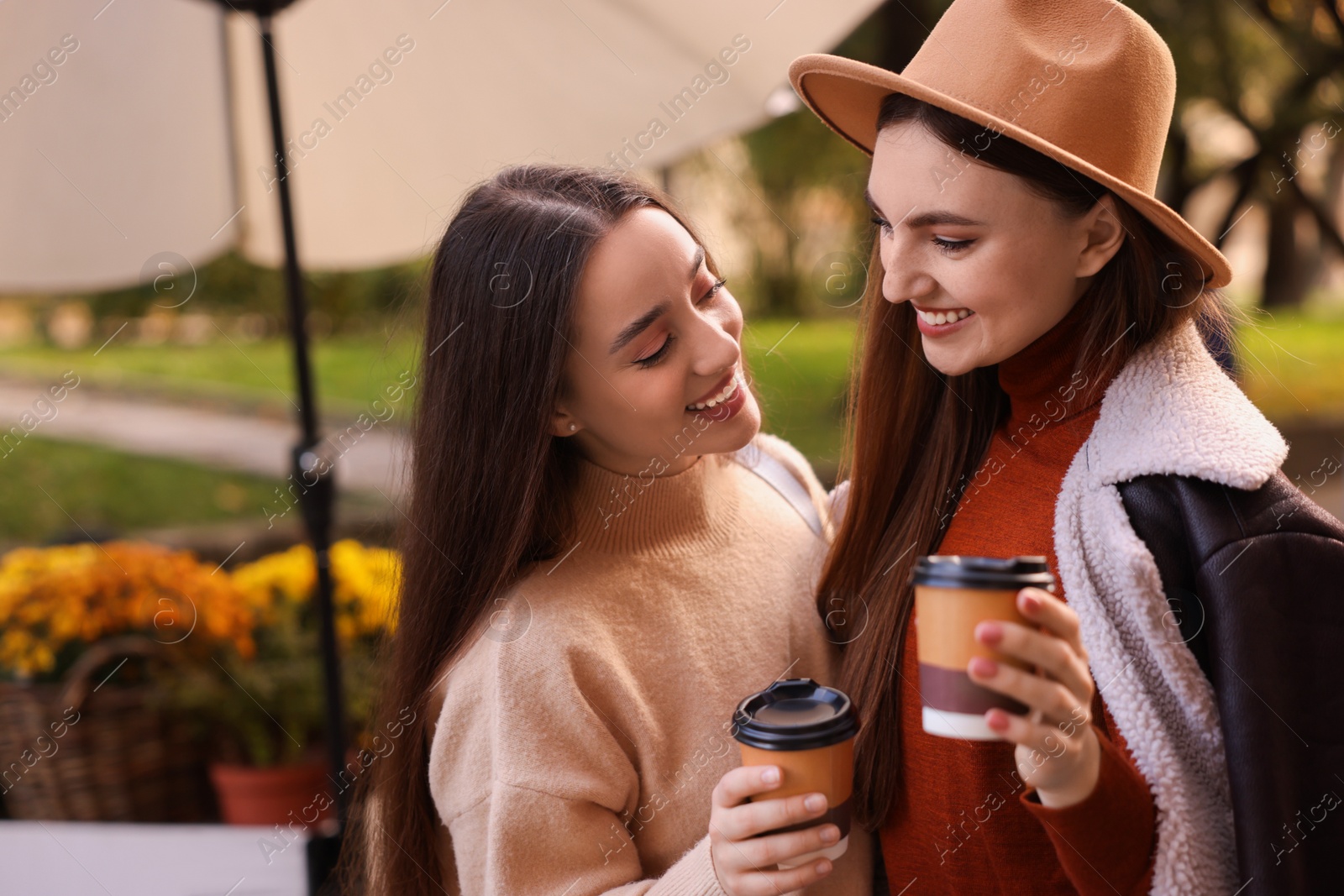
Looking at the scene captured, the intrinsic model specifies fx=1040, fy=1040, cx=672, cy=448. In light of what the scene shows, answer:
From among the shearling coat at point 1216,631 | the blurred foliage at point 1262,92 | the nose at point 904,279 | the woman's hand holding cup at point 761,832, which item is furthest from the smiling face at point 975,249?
the blurred foliage at point 1262,92

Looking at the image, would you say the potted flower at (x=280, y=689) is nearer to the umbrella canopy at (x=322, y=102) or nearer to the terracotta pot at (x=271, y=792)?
the terracotta pot at (x=271, y=792)

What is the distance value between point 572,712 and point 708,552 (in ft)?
1.37

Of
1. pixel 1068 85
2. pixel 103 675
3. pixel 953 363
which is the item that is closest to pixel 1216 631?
pixel 953 363

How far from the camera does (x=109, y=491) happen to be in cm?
686

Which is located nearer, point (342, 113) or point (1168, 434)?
point (1168, 434)

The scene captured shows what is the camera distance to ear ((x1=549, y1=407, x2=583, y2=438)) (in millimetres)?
1771

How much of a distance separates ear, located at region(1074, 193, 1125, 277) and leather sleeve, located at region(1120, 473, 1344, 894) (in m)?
0.37

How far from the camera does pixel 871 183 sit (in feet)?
5.28

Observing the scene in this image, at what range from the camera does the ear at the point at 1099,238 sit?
151 cm

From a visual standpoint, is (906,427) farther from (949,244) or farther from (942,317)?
(949,244)

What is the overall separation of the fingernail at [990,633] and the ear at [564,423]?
0.86m

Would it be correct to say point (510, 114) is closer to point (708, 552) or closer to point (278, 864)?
point (708, 552)

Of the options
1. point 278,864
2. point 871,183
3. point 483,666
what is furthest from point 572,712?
point 278,864

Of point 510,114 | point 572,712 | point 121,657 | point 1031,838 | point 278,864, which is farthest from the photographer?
point 121,657
